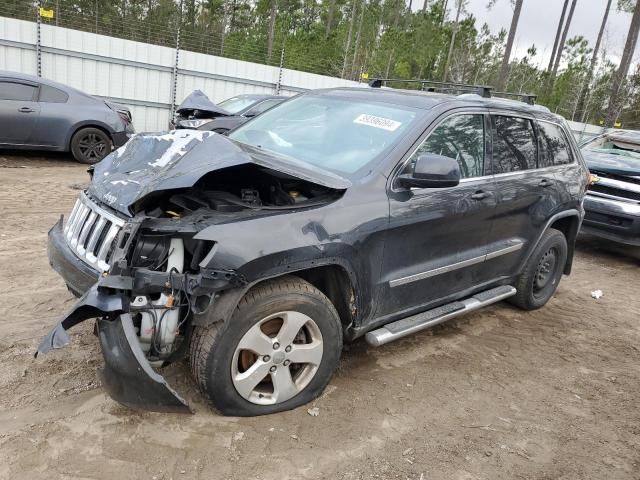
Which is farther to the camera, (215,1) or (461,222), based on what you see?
(215,1)

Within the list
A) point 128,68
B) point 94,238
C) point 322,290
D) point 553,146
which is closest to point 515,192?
point 553,146

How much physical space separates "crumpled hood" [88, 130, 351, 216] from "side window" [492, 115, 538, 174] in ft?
5.17

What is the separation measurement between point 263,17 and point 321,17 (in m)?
6.67

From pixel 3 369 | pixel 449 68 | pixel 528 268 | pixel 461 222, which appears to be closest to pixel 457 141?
pixel 461 222

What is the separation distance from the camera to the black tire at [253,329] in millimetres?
2598

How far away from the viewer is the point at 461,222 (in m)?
3.58

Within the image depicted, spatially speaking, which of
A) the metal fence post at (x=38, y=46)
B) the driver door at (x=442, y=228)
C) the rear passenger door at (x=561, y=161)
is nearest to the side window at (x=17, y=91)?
the metal fence post at (x=38, y=46)

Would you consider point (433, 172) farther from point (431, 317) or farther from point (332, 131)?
point (431, 317)

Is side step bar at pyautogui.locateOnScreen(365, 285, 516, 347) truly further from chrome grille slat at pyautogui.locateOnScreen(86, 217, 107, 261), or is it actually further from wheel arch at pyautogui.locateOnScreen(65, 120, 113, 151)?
wheel arch at pyautogui.locateOnScreen(65, 120, 113, 151)

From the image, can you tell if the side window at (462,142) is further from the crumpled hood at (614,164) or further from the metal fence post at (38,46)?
the metal fence post at (38,46)

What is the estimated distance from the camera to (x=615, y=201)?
6922 mm

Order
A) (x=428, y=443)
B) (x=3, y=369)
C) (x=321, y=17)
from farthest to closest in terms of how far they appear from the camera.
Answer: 1. (x=321, y=17)
2. (x=3, y=369)
3. (x=428, y=443)

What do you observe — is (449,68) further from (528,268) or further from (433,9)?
(528,268)

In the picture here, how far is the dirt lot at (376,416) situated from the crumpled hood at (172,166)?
3.64 feet
